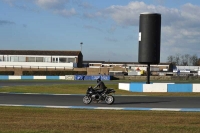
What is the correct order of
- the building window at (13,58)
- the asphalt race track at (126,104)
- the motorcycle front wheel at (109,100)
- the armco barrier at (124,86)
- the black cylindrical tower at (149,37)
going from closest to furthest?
the asphalt race track at (126,104)
the motorcycle front wheel at (109,100)
the black cylindrical tower at (149,37)
the armco barrier at (124,86)
the building window at (13,58)

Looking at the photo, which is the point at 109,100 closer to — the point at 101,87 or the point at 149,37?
the point at 101,87

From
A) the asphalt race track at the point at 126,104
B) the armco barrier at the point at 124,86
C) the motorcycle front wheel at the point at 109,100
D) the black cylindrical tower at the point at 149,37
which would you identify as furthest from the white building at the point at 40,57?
the motorcycle front wheel at the point at 109,100

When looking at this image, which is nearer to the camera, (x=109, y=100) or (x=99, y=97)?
(x=109, y=100)

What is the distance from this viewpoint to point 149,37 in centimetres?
2966

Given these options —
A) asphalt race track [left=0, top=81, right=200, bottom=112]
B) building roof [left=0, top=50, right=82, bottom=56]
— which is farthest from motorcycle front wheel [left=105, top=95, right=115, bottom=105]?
building roof [left=0, top=50, right=82, bottom=56]

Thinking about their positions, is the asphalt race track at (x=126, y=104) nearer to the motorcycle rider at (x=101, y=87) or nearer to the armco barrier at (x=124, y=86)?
the motorcycle rider at (x=101, y=87)

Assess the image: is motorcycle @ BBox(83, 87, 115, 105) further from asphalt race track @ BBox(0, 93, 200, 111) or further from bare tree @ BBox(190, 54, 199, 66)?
bare tree @ BBox(190, 54, 199, 66)

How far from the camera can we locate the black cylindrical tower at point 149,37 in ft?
96.5

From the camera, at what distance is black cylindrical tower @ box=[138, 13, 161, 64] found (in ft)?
96.5

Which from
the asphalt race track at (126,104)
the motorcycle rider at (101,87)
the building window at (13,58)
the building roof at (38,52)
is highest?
the building roof at (38,52)

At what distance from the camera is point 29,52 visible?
8812 cm

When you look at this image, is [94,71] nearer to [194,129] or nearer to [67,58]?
[67,58]

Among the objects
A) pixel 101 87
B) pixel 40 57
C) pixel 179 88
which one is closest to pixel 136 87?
pixel 179 88

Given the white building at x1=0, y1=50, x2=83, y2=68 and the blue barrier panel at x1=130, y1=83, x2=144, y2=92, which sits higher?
the white building at x1=0, y1=50, x2=83, y2=68
